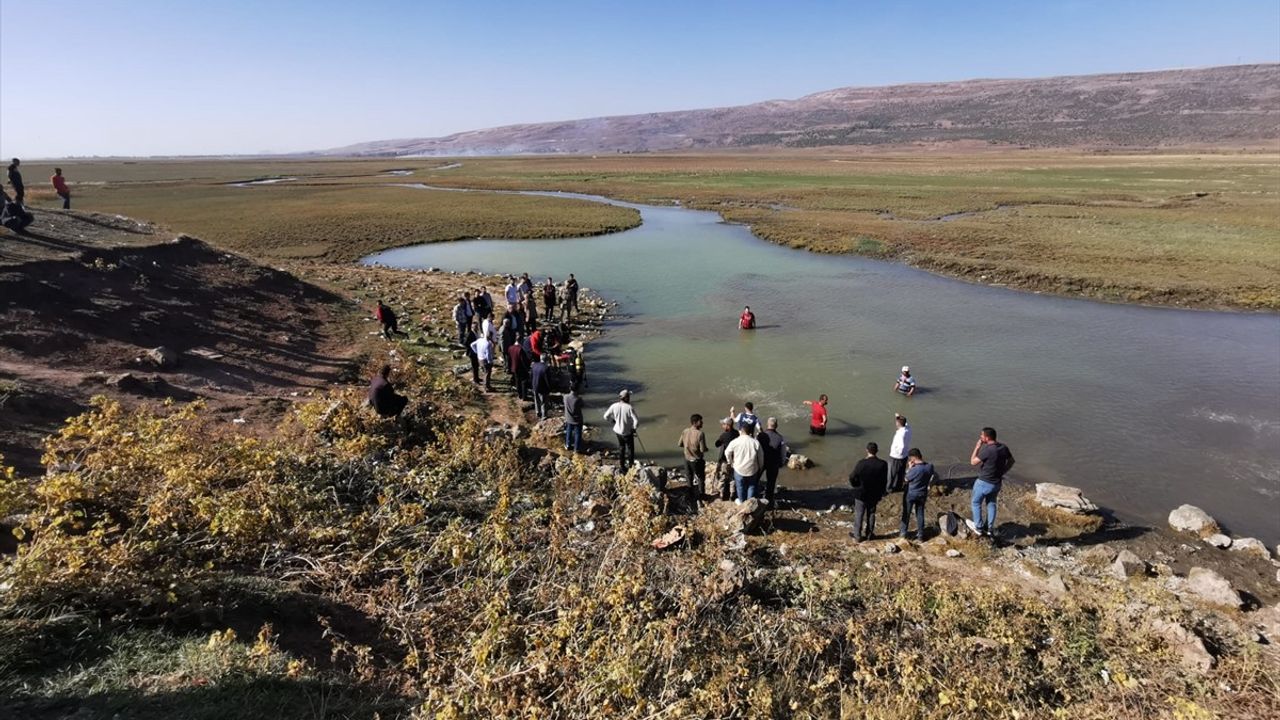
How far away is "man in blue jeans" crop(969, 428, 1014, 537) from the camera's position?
9.30 m

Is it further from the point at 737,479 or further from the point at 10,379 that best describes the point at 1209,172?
the point at 10,379

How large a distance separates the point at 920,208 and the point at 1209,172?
2194 inches

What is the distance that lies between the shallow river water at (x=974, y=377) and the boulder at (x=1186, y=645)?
4390 millimetres

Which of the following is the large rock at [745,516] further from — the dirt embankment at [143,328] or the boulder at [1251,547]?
the dirt embankment at [143,328]

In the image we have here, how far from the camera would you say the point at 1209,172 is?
77.6m

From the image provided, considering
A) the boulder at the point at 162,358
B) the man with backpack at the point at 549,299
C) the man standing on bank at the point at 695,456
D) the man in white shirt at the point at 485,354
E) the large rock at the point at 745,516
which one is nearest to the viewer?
the large rock at the point at 745,516

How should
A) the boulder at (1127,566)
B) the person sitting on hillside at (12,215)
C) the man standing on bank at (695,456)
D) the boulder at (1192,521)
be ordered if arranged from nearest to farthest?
the boulder at (1127,566)
the boulder at (1192,521)
the man standing on bank at (695,456)
the person sitting on hillside at (12,215)

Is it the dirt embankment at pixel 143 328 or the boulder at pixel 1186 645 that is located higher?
the dirt embankment at pixel 143 328

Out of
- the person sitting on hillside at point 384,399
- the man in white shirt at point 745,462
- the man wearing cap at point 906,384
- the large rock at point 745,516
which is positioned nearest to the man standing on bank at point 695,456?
the man in white shirt at point 745,462

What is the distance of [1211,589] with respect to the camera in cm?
798

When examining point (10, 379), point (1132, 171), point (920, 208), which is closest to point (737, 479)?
point (10, 379)

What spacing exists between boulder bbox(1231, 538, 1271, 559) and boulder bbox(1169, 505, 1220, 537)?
1.02ft

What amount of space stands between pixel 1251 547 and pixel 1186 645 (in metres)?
4.38

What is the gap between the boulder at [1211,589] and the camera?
7805 millimetres
